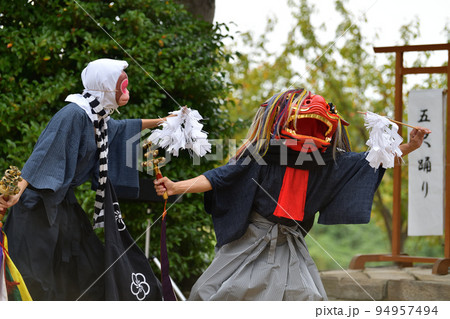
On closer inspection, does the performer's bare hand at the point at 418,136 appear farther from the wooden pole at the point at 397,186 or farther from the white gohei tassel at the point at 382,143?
the wooden pole at the point at 397,186

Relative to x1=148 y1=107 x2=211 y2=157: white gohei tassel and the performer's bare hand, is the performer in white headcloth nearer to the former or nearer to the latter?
x1=148 y1=107 x2=211 y2=157: white gohei tassel

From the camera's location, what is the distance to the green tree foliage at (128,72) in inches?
185

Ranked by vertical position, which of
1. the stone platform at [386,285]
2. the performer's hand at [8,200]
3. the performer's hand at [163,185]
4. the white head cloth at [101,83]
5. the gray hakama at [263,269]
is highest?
the white head cloth at [101,83]

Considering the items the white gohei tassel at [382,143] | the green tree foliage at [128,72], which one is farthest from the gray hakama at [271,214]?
the green tree foliage at [128,72]

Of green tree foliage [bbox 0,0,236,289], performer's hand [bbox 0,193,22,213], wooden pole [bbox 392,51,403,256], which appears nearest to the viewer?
performer's hand [bbox 0,193,22,213]

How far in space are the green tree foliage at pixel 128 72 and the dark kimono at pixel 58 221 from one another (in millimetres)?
1135

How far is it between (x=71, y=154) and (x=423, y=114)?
3636mm

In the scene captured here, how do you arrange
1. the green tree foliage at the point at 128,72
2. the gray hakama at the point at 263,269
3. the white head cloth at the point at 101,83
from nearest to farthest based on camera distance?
the gray hakama at the point at 263,269 < the white head cloth at the point at 101,83 < the green tree foliage at the point at 128,72

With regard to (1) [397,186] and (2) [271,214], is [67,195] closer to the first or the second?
(2) [271,214]

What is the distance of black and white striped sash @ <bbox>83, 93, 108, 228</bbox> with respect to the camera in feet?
11.2

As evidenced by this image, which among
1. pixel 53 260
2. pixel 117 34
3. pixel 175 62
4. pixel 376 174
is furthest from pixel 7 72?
pixel 376 174

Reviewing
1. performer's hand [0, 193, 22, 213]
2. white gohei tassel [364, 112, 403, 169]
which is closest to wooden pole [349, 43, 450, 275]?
white gohei tassel [364, 112, 403, 169]

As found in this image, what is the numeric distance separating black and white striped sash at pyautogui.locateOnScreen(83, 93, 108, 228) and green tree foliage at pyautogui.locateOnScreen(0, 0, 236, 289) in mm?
1087

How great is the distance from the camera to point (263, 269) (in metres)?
3.33
